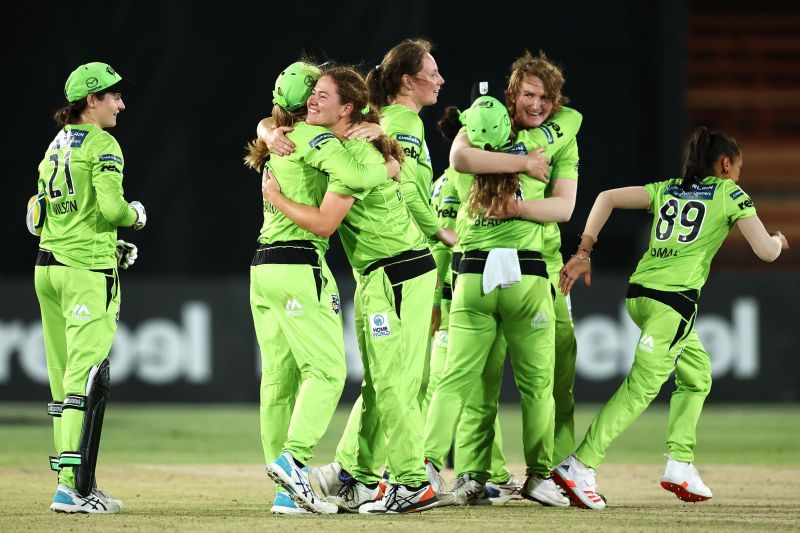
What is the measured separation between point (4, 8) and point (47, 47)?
68 centimetres

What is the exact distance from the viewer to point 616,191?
6797 mm

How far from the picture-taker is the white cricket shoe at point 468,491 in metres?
6.60

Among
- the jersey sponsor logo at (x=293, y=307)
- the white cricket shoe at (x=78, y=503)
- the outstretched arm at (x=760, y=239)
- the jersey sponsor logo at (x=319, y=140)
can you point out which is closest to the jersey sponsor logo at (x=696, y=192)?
the outstretched arm at (x=760, y=239)

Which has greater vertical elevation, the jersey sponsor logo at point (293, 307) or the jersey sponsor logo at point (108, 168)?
the jersey sponsor logo at point (108, 168)

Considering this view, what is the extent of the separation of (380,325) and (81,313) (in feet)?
4.90

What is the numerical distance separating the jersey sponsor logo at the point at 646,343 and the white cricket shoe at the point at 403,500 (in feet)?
4.60

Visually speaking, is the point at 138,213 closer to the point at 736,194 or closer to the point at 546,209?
the point at 546,209

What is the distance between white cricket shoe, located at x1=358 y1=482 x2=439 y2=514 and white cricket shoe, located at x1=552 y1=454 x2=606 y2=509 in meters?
→ 0.74

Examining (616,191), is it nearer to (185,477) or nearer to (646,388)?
(646,388)

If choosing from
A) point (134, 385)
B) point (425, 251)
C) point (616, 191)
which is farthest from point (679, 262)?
point (134, 385)

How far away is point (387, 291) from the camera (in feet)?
20.1

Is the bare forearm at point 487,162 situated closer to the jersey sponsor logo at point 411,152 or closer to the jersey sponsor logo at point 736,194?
the jersey sponsor logo at point 411,152

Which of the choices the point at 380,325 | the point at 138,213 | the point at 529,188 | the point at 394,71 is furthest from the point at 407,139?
the point at 138,213

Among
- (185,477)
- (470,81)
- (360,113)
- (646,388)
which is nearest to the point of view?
(360,113)
